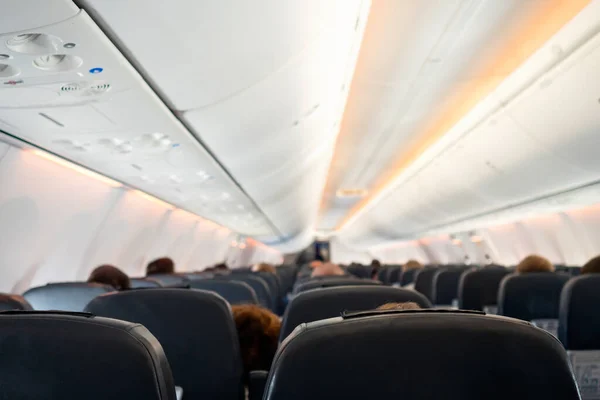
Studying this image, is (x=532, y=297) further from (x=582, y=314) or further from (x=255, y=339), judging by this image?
(x=255, y=339)

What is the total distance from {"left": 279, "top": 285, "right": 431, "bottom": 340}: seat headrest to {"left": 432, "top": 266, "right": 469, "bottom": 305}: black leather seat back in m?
4.20

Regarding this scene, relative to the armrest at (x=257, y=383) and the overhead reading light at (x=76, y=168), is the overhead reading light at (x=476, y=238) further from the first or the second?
the armrest at (x=257, y=383)

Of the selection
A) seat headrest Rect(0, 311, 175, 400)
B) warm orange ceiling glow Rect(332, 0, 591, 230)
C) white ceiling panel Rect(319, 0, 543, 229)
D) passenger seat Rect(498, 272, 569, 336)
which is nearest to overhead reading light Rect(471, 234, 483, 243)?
warm orange ceiling glow Rect(332, 0, 591, 230)

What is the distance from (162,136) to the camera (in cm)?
507

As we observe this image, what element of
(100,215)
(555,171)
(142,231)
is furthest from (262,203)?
(555,171)

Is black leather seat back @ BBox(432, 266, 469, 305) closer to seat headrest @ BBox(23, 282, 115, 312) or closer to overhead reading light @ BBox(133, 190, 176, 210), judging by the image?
seat headrest @ BBox(23, 282, 115, 312)

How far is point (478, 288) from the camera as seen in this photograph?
5.44 m

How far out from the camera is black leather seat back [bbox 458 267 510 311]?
212 inches

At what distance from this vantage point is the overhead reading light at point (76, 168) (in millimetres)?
5989

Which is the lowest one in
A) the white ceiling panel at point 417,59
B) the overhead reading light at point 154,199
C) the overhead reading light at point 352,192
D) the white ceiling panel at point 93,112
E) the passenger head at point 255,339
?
the passenger head at point 255,339

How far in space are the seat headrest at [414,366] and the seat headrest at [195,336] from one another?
1346 millimetres

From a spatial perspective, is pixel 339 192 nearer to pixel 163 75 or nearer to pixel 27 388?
pixel 163 75

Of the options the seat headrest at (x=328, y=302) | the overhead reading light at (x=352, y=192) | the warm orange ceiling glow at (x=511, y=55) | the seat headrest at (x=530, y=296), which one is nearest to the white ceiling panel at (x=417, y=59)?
the warm orange ceiling glow at (x=511, y=55)

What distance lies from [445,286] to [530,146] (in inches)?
77.6
